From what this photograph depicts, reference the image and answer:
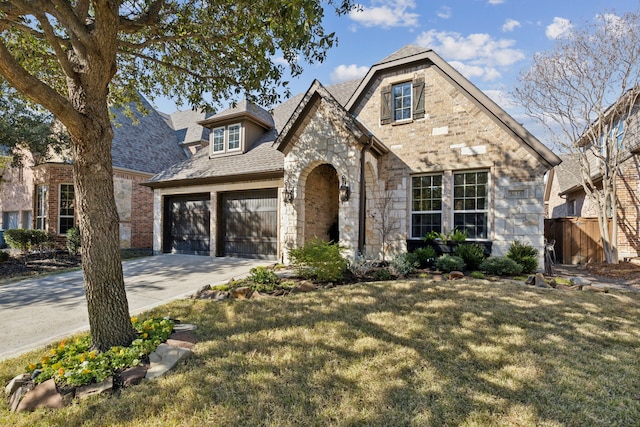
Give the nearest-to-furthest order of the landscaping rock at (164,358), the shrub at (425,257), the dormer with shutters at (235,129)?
the landscaping rock at (164,358)
the shrub at (425,257)
the dormer with shutters at (235,129)

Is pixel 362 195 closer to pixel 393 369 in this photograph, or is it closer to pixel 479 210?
pixel 479 210

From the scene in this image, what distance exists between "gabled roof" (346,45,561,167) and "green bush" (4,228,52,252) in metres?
14.8

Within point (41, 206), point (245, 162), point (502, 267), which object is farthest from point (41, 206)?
point (502, 267)

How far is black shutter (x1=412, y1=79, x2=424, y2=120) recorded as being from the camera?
948cm

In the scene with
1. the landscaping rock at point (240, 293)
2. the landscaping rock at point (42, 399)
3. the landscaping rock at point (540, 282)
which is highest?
the landscaping rock at point (540, 282)

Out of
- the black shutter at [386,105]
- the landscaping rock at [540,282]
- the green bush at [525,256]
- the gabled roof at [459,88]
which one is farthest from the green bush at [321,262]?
the gabled roof at [459,88]

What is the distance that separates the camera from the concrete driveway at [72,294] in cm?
458

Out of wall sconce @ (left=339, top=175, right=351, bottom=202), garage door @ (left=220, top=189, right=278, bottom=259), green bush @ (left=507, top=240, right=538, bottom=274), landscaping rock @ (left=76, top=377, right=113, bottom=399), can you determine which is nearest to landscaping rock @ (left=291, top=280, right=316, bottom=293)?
wall sconce @ (left=339, top=175, right=351, bottom=202)

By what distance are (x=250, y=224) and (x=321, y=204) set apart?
9.06ft

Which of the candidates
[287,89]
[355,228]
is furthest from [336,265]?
[287,89]

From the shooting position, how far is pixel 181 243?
1268 cm

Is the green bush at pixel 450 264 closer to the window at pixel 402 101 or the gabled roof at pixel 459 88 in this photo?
the gabled roof at pixel 459 88

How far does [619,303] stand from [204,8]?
9.79 meters

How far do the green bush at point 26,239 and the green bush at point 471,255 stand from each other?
56.6ft
